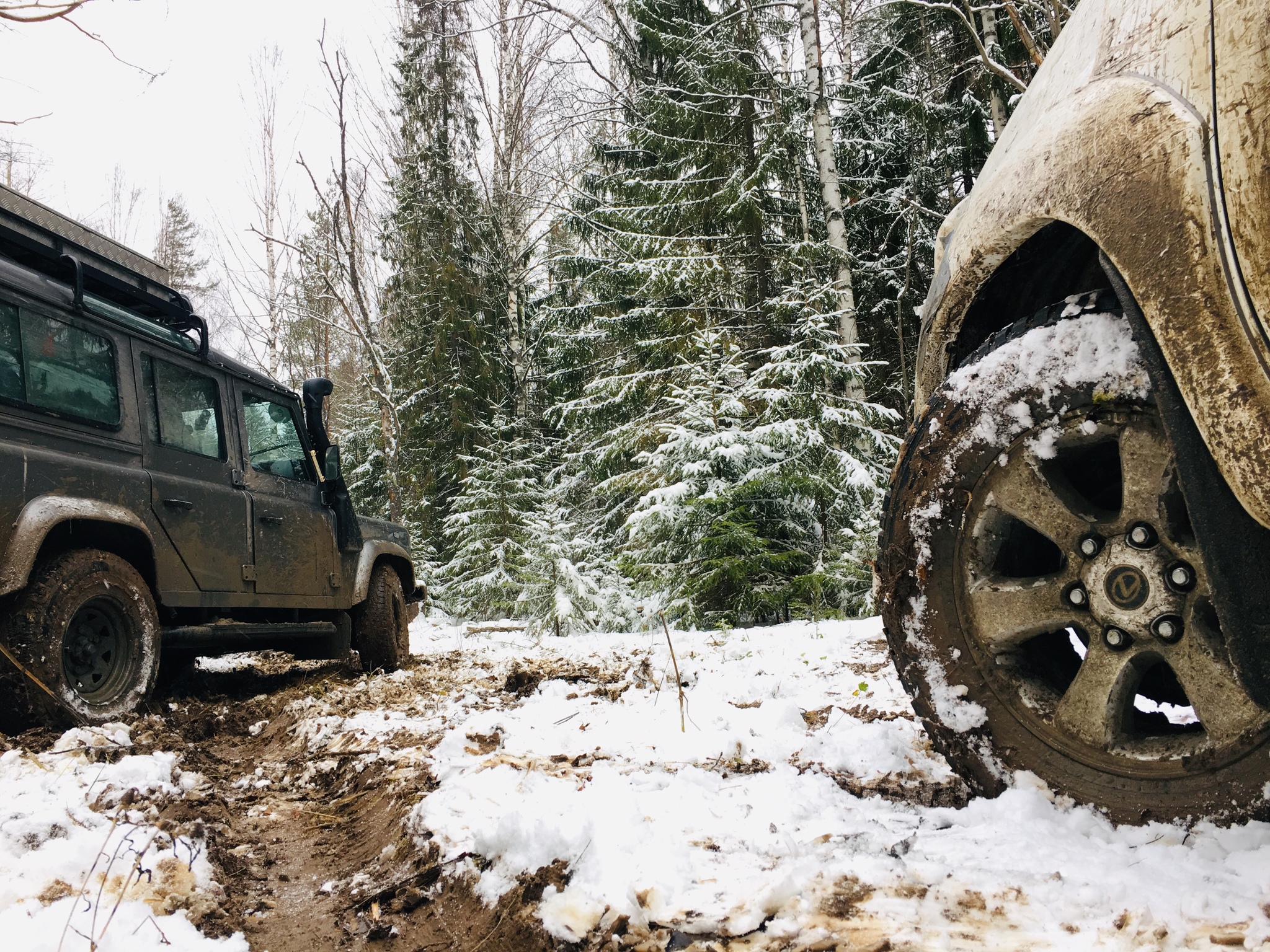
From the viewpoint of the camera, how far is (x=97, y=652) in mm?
3467

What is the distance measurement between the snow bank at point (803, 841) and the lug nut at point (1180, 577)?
1.47 ft

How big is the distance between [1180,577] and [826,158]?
10285 millimetres

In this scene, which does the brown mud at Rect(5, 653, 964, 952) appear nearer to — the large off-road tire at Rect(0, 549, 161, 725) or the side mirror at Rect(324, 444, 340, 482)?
the large off-road tire at Rect(0, 549, 161, 725)

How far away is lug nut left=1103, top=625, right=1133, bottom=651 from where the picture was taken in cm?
156

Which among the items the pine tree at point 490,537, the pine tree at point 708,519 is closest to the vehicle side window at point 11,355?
the pine tree at point 708,519

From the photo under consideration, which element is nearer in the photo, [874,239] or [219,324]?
[874,239]

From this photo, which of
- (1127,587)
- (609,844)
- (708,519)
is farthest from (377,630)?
(1127,587)

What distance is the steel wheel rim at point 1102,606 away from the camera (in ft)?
4.83

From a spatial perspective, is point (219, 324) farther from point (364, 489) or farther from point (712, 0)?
point (712, 0)

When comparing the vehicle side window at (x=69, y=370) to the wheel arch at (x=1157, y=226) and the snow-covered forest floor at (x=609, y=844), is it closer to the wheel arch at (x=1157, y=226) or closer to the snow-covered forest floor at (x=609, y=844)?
the snow-covered forest floor at (x=609, y=844)

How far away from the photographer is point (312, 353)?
78.4 ft


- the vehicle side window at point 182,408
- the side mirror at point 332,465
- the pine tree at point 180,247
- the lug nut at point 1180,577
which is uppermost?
the pine tree at point 180,247

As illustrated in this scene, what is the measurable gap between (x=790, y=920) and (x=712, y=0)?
14267mm

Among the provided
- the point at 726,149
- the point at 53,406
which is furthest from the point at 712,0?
the point at 53,406
